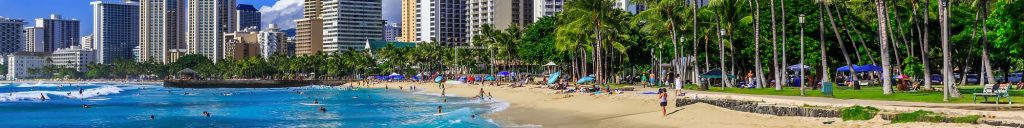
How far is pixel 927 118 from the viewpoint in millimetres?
21750

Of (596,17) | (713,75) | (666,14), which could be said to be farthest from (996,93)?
(596,17)

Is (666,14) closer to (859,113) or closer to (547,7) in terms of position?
(859,113)

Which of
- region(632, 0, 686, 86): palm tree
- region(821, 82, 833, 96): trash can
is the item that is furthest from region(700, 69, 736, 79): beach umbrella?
region(821, 82, 833, 96): trash can

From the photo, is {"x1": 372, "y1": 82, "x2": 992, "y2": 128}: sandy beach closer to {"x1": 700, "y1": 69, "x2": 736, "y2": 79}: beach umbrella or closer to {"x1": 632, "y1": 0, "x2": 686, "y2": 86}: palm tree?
{"x1": 700, "y1": 69, "x2": 736, "y2": 79}: beach umbrella

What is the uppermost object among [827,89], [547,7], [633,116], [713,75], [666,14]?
[547,7]

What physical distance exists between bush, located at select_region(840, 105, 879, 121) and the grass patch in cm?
105

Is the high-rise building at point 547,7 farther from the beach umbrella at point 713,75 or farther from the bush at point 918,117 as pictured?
the bush at point 918,117

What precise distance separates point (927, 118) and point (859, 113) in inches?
86.6

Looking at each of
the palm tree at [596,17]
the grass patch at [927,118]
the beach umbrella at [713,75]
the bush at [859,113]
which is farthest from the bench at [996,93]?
the palm tree at [596,17]

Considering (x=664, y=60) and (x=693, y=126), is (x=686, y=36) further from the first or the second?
(x=693, y=126)

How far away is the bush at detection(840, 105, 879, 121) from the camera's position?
23.6 m

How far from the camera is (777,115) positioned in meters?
26.9

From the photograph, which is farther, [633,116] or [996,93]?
[633,116]

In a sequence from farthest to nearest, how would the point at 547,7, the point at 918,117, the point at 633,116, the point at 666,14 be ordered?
the point at 547,7, the point at 666,14, the point at 633,116, the point at 918,117
